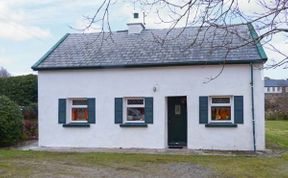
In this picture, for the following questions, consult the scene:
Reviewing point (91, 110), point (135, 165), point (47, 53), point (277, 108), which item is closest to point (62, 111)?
point (91, 110)

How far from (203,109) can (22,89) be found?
44.2 ft

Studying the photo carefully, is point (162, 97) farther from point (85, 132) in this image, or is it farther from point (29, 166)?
point (29, 166)

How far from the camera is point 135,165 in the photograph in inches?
575

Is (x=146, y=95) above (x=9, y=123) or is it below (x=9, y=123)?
above

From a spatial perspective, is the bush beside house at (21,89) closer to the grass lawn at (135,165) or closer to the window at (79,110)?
the window at (79,110)

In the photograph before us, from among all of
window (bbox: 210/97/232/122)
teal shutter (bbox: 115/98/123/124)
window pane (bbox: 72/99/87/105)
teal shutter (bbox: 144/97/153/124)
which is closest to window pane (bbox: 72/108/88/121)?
window pane (bbox: 72/99/87/105)

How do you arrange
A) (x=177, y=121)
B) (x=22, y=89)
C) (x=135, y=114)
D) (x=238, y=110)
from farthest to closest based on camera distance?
(x=22, y=89), (x=177, y=121), (x=135, y=114), (x=238, y=110)

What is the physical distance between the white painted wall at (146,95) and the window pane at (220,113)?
577 millimetres

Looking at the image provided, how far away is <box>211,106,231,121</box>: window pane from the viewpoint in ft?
62.7

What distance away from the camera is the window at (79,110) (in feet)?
67.9

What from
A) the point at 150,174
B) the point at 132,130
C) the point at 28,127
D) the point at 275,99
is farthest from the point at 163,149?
the point at 275,99

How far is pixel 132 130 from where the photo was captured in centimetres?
1977

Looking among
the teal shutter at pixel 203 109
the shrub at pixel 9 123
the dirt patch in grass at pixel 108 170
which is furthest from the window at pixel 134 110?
the dirt patch in grass at pixel 108 170

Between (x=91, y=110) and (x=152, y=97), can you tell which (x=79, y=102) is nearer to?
(x=91, y=110)
